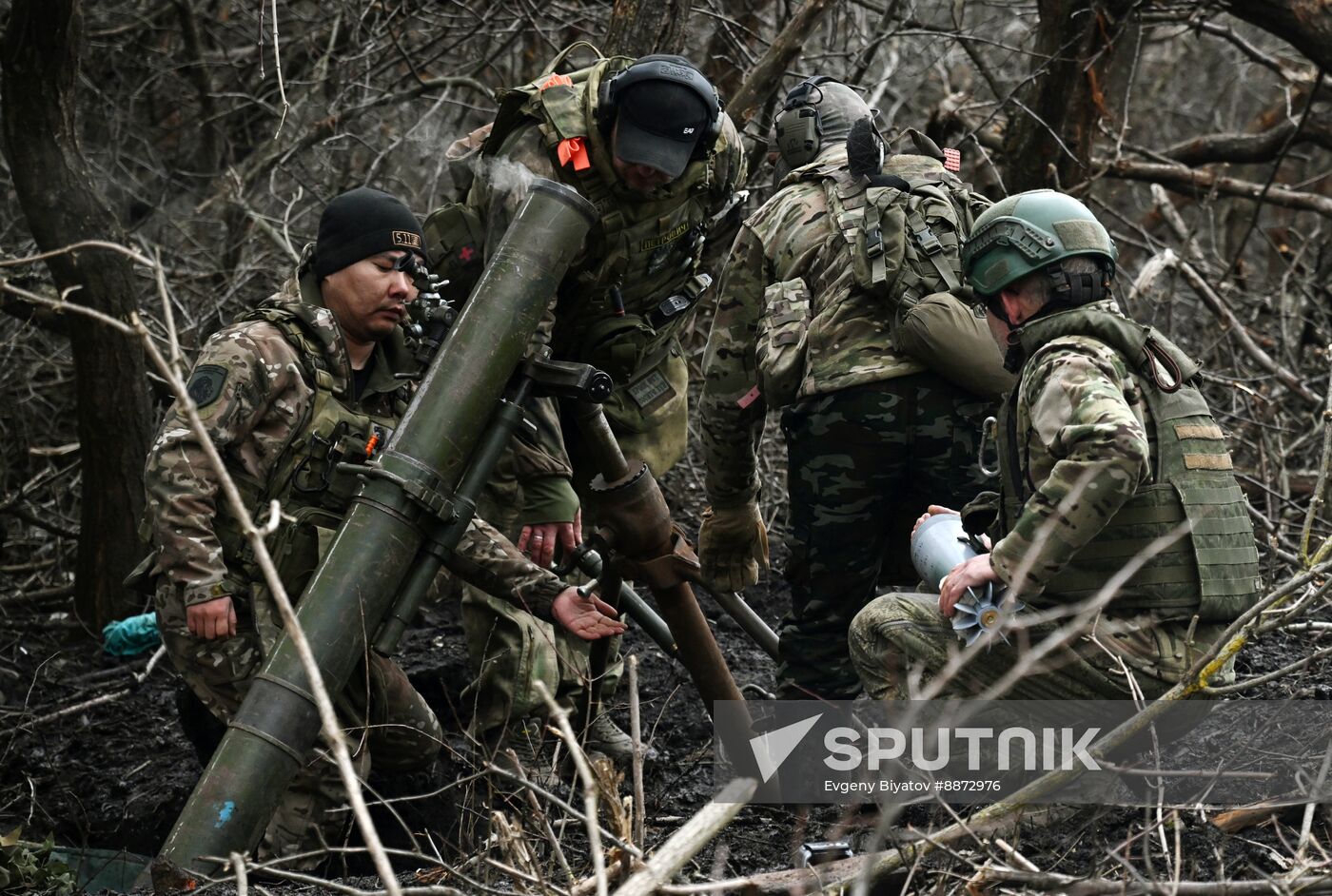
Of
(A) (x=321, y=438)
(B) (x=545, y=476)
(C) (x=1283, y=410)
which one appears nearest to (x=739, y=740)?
(B) (x=545, y=476)

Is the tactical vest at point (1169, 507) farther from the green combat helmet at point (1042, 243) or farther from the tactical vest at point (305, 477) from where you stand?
the tactical vest at point (305, 477)

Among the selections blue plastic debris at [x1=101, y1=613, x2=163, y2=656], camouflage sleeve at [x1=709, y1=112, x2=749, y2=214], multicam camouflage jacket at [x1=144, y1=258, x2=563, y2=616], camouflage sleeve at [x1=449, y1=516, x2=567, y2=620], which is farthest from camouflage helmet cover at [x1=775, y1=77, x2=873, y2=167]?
blue plastic debris at [x1=101, y1=613, x2=163, y2=656]

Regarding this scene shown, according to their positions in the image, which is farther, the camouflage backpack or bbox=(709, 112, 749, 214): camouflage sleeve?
bbox=(709, 112, 749, 214): camouflage sleeve

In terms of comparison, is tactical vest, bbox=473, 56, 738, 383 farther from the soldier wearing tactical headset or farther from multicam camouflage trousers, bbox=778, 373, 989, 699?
multicam camouflage trousers, bbox=778, 373, 989, 699

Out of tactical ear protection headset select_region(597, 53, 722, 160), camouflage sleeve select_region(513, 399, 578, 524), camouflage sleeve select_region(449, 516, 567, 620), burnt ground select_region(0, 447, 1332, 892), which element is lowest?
burnt ground select_region(0, 447, 1332, 892)

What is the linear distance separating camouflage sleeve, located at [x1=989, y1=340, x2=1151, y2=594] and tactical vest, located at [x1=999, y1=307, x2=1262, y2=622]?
0.23ft

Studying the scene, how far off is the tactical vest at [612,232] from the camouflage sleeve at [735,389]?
0.26 m

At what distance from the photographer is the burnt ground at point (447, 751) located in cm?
356

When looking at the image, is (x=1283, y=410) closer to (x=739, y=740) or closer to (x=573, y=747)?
(x=739, y=740)

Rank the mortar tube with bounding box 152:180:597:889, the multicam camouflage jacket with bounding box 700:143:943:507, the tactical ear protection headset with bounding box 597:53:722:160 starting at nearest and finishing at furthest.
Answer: the mortar tube with bounding box 152:180:597:889, the tactical ear protection headset with bounding box 597:53:722:160, the multicam camouflage jacket with bounding box 700:143:943:507

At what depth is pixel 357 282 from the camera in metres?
4.20

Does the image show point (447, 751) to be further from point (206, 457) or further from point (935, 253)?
point (935, 253)

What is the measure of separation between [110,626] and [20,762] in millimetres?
564

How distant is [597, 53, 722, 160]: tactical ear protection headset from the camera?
429 centimetres
